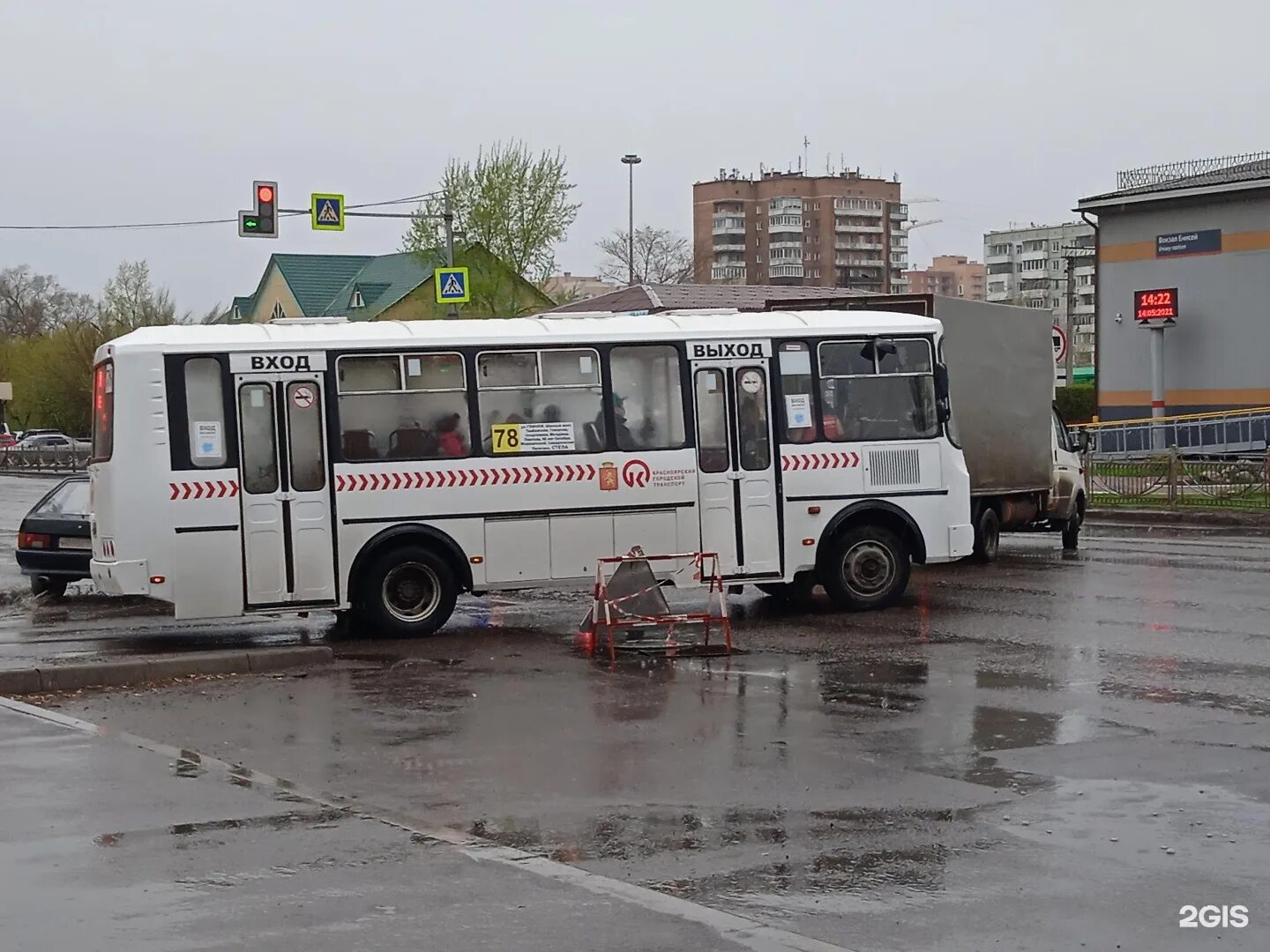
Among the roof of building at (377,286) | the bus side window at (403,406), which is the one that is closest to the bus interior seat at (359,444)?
the bus side window at (403,406)

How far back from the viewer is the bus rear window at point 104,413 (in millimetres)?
15203

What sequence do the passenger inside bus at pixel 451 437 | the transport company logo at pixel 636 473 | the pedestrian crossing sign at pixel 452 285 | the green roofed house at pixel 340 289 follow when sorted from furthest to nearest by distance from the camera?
the green roofed house at pixel 340 289 → the pedestrian crossing sign at pixel 452 285 → the transport company logo at pixel 636 473 → the passenger inside bus at pixel 451 437

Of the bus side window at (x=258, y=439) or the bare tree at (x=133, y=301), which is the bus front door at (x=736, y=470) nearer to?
the bus side window at (x=258, y=439)

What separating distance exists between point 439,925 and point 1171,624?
11.0 metres

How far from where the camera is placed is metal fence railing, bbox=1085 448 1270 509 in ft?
106

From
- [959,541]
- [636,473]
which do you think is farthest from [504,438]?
[959,541]

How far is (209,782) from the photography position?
913 centimetres

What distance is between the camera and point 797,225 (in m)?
165

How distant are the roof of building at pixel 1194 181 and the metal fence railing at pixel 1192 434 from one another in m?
7.53

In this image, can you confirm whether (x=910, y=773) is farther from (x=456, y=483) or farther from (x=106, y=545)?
(x=106, y=545)

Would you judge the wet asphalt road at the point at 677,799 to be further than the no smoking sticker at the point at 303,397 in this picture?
No

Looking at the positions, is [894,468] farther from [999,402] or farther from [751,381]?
[999,402]

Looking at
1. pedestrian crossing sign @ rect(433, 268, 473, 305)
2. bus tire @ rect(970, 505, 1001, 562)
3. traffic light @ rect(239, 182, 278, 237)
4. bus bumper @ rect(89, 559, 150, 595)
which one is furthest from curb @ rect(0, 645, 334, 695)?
pedestrian crossing sign @ rect(433, 268, 473, 305)

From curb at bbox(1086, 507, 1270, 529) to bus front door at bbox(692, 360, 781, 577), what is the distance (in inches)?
647
